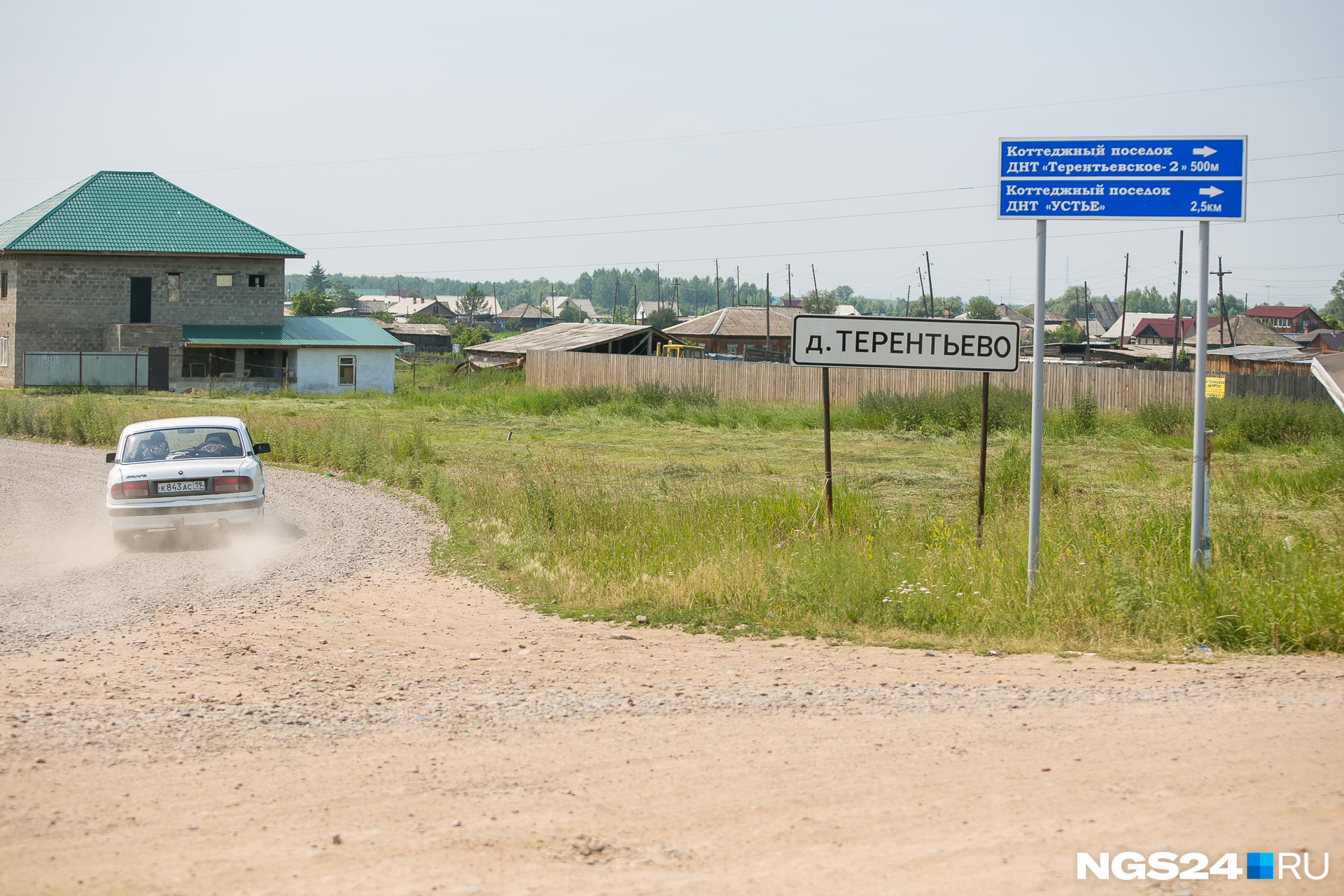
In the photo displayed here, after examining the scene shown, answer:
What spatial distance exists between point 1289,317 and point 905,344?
471ft

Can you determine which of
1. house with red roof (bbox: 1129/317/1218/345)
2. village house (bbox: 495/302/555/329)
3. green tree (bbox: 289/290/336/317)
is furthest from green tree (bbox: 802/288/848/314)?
village house (bbox: 495/302/555/329)

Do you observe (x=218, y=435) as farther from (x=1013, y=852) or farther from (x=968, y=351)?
(x=1013, y=852)

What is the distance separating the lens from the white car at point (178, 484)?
12414 mm

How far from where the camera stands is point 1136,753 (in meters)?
5.10

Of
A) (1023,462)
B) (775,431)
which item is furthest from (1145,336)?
(1023,462)

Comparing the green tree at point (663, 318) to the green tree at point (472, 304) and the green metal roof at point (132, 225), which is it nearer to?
the green tree at point (472, 304)

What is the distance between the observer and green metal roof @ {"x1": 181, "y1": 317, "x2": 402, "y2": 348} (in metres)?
50.3

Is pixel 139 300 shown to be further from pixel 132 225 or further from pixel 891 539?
pixel 891 539

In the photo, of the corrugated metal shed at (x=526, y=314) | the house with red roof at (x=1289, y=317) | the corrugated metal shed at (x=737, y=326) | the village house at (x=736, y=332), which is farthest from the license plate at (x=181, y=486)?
the corrugated metal shed at (x=526, y=314)

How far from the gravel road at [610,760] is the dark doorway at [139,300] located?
1851 inches

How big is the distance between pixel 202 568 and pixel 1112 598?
9016mm

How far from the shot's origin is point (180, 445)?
14055mm

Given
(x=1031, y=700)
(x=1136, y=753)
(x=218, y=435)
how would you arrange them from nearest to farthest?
(x=1136, y=753)
(x=1031, y=700)
(x=218, y=435)

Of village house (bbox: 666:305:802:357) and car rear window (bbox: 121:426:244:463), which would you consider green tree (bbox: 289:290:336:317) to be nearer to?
village house (bbox: 666:305:802:357)
